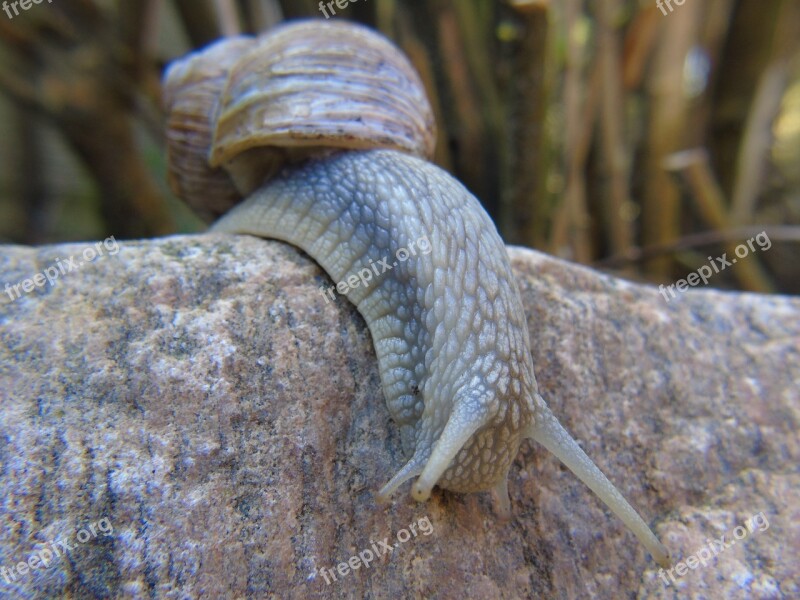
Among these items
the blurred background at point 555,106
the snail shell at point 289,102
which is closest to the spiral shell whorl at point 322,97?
the snail shell at point 289,102

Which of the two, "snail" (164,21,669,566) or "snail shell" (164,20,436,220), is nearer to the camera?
"snail" (164,21,669,566)

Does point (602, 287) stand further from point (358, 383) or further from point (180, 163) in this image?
point (180, 163)

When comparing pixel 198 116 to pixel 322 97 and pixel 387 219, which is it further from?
pixel 387 219

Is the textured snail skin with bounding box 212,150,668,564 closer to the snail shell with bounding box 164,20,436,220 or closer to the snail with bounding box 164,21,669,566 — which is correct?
the snail with bounding box 164,21,669,566

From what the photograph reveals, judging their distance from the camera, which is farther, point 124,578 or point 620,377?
point 620,377

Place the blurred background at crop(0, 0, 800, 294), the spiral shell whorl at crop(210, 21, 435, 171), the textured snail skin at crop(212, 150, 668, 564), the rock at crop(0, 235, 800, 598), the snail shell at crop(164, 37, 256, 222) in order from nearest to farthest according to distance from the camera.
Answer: the rock at crop(0, 235, 800, 598), the textured snail skin at crop(212, 150, 668, 564), the spiral shell whorl at crop(210, 21, 435, 171), the snail shell at crop(164, 37, 256, 222), the blurred background at crop(0, 0, 800, 294)

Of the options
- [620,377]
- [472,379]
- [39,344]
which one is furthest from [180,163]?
[620,377]

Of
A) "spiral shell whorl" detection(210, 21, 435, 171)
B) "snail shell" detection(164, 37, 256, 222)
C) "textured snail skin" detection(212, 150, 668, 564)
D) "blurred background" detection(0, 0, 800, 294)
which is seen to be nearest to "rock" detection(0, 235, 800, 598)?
"textured snail skin" detection(212, 150, 668, 564)
